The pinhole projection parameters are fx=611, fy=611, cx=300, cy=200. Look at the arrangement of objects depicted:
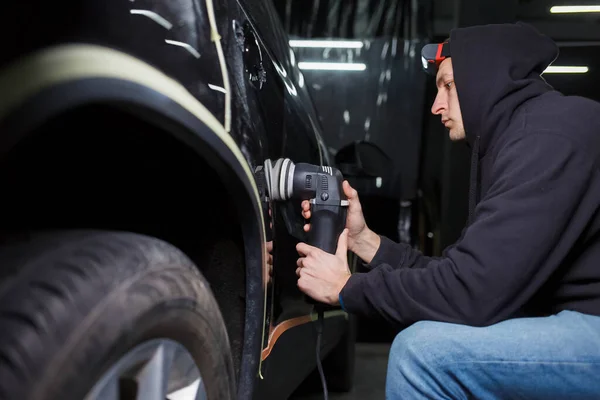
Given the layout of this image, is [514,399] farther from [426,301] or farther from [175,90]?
[175,90]

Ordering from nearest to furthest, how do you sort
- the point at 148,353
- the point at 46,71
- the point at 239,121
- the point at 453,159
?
A: 1. the point at 46,71
2. the point at 148,353
3. the point at 239,121
4. the point at 453,159

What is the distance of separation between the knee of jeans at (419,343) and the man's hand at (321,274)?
0.67 ft

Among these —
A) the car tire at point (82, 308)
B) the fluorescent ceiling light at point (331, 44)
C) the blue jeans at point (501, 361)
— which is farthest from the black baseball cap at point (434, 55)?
the fluorescent ceiling light at point (331, 44)

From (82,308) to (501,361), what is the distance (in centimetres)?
87

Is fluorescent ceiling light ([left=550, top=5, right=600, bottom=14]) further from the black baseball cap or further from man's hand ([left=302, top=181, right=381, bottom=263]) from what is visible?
man's hand ([left=302, top=181, right=381, bottom=263])

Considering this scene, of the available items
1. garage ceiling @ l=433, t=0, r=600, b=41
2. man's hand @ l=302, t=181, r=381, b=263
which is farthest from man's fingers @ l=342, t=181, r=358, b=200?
garage ceiling @ l=433, t=0, r=600, b=41

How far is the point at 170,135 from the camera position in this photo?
2.89 ft

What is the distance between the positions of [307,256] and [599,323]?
2.14ft

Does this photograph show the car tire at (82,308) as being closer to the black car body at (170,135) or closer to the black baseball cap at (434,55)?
the black car body at (170,135)

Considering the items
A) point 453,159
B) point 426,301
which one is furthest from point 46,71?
point 453,159

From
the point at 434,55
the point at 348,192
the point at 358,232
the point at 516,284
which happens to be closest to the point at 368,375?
the point at 358,232

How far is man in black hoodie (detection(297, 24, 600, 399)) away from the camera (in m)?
1.20

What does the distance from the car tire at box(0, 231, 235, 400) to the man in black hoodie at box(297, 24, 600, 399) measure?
555 mm

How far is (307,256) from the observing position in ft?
4.85
